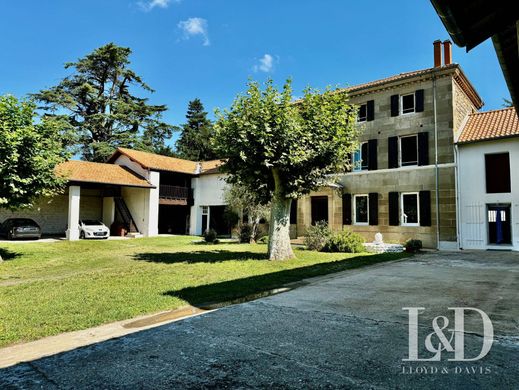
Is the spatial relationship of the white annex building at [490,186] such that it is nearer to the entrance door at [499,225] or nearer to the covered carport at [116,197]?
the entrance door at [499,225]

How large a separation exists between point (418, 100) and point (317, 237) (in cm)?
982

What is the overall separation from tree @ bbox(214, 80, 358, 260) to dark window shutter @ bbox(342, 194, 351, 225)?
29.3 feet

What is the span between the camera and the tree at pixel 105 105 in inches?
1385

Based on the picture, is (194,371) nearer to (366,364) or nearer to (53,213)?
(366,364)

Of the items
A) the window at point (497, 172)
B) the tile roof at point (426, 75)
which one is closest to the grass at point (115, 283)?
the window at point (497, 172)

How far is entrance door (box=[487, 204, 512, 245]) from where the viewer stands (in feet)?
56.6

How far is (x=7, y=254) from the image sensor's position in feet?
47.6

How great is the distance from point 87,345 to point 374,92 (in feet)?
68.0

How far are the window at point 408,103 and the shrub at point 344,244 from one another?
8621 millimetres

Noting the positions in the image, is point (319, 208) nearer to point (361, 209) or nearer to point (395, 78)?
point (361, 209)

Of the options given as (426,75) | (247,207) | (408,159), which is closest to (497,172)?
(408,159)

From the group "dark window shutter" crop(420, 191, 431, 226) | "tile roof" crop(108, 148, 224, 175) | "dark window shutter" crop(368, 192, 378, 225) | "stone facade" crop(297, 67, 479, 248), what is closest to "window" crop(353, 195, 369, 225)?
"stone facade" crop(297, 67, 479, 248)

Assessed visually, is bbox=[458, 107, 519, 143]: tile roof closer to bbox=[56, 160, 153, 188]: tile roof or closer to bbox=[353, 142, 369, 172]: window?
bbox=[353, 142, 369, 172]: window

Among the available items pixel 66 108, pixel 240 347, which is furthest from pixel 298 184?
pixel 66 108
